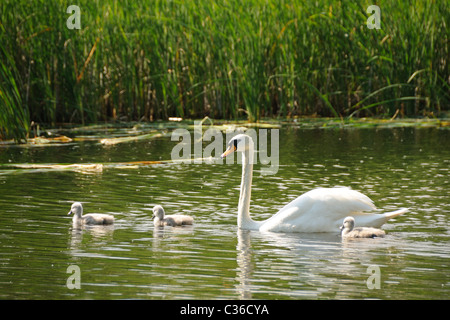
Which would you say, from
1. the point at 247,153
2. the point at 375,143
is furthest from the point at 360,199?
the point at 375,143

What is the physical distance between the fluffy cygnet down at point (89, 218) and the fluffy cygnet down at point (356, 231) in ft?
7.07

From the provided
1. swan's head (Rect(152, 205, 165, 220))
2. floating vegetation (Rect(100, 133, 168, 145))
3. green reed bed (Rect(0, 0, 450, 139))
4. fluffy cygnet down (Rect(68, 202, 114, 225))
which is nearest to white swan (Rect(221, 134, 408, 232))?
swan's head (Rect(152, 205, 165, 220))

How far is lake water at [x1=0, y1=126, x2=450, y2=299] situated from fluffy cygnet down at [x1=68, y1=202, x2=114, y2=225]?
0.08 metres

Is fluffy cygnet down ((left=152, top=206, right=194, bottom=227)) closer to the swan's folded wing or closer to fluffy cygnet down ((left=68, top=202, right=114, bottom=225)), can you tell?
fluffy cygnet down ((left=68, top=202, right=114, bottom=225))

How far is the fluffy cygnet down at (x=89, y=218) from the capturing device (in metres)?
9.06

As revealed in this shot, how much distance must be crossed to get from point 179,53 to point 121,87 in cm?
128

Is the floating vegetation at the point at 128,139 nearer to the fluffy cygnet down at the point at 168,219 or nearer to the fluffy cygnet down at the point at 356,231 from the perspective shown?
the fluffy cygnet down at the point at 168,219

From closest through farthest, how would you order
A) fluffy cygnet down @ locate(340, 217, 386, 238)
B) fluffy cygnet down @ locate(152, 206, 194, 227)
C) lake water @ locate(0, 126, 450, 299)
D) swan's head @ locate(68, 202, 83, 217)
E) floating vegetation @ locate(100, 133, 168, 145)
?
lake water @ locate(0, 126, 450, 299)
fluffy cygnet down @ locate(340, 217, 386, 238)
fluffy cygnet down @ locate(152, 206, 194, 227)
swan's head @ locate(68, 202, 83, 217)
floating vegetation @ locate(100, 133, 168, 145)

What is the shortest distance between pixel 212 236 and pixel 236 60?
9440 mm

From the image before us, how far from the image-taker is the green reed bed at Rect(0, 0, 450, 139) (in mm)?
17453

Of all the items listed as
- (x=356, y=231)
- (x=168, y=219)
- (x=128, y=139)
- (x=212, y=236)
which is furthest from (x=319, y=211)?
(x=128, y=139)

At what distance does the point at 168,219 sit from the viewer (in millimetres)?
9062
